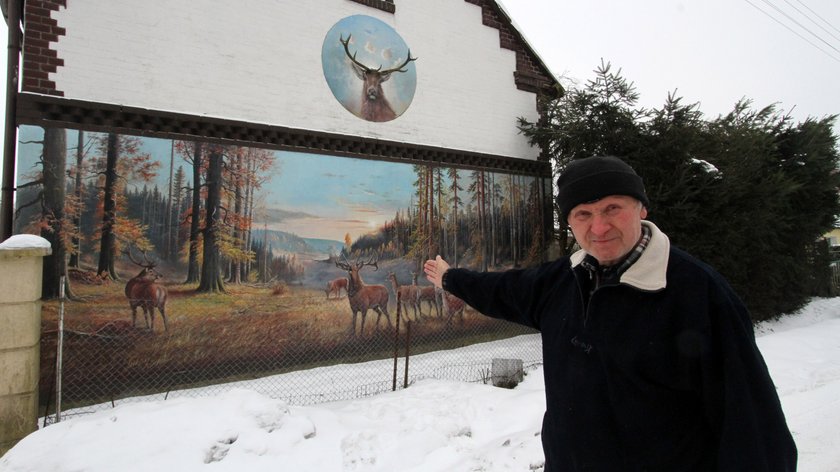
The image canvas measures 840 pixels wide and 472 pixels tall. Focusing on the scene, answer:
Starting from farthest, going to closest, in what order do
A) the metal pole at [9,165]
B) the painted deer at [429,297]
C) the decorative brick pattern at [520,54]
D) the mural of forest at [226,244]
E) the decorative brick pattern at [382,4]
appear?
the decorative brick pattern at [520,54], the painted deer at [429,297], the decorative brick pattern at [382,4], the mural of forest at [226,244], the metal pole at [9,165]

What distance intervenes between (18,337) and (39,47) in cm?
396

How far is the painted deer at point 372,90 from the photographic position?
847cm

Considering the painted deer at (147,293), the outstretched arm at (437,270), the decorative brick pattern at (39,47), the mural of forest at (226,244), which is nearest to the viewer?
the outstretched arm at (437,270)

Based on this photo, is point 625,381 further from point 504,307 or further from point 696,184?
point 696,184

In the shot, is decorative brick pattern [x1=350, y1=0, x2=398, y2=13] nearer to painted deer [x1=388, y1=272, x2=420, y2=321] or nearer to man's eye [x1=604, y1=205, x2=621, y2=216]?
painted deer [x1=388, y1=272, x2=420, y2=321]

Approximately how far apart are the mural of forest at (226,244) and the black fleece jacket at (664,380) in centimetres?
630

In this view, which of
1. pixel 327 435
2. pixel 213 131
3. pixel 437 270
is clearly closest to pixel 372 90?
pixel 213 131

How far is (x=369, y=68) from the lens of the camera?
8.59m

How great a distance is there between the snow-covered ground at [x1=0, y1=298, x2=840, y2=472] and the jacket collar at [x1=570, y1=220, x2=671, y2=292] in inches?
120

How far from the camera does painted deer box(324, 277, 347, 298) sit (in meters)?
7.99

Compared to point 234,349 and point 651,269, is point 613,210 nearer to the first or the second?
point 651,269

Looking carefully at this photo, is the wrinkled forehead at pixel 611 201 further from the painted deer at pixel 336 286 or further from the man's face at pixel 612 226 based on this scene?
the painted deer at pixel 336 286

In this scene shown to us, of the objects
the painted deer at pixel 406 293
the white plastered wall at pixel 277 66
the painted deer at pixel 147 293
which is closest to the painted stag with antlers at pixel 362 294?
the painted deer at pixel 406 293

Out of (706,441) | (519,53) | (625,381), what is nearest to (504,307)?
(625,381)
